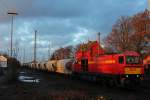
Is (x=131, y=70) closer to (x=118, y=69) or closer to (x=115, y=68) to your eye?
(x=118, y=69)

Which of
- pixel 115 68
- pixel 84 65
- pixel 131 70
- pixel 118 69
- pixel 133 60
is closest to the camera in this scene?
pixel 131 70

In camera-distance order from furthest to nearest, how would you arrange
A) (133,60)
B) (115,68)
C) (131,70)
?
(115,68)
(133,60)
(131,70)

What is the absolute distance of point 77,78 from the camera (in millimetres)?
56375

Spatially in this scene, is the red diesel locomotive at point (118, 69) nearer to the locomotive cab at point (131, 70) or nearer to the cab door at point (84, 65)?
the locomotive cab at point (131, 70)

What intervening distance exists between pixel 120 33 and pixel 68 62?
42.3 meters

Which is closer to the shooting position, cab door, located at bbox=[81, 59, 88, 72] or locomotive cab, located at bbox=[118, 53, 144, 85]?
locomotive cab, located at bbox=[118, 53, 144, 85]

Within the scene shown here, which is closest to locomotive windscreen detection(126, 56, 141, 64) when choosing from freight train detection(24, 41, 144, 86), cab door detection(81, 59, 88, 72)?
freight train detection(24, 41, 144, 86)

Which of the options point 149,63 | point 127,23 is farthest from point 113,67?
point 127,23

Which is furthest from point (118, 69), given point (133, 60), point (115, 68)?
point (133, 60)

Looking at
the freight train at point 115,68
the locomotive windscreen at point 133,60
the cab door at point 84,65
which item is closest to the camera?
the freight train at point 115,68

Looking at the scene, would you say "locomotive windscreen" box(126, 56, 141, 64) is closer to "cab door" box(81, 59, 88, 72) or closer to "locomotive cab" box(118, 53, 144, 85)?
"locomotive cab" box(118, 53, 144, 85)

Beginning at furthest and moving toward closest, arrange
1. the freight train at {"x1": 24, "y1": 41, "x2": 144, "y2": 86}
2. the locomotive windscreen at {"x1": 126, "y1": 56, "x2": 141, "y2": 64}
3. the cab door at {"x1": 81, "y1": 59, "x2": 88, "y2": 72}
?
the cab door at {"x1": 81, "y1": 59, "x2": 88, "y2": 72}
the locomotive windscreen at {"x1": 126, "y1": 56, "x2": 141, "y2": 64}
the freight train at {"x1": 24, "y1": 41, "x2": 144, "y2": 86}

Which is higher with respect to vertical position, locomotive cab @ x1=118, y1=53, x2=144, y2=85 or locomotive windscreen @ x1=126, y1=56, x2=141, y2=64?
locomotive windscreen @ x1=126, y1=56, x2=141, y2=64

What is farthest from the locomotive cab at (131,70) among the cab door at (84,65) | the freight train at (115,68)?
Result: the cab door at (84,65)
